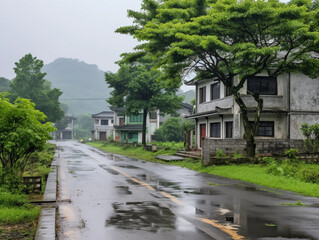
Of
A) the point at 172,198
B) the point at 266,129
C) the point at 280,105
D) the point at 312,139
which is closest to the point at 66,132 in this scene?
the point at 266,129

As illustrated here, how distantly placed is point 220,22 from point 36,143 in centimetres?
1188

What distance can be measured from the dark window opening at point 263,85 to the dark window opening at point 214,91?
11.3ft

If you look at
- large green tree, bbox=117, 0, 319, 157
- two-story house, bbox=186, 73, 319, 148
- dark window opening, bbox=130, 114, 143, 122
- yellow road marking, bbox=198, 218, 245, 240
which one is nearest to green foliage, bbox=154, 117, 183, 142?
dark window opening, bbox=130, 114, 143, 122

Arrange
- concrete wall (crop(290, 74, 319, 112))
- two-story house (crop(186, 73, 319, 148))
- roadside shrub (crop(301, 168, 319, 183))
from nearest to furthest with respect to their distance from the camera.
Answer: roadside shrub (crop(301, 168, 319, 183))
two-story house (crop(186, 73, 319, 148))
concrete wall (crop(290, 74, 319, 112))

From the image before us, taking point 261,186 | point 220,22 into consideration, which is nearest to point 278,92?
point 220,22

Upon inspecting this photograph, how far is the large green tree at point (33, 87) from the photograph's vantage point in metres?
50.6

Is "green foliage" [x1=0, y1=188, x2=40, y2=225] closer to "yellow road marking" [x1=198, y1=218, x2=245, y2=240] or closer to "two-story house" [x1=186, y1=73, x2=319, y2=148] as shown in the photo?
"yellow road marking" [x1=198, y1=218, x2=245, y2=240]

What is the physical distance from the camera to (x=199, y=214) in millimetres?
8273

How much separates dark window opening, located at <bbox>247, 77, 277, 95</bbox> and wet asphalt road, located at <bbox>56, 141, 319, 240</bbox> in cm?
1253

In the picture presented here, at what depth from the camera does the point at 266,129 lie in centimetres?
2473

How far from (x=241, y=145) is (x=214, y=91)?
307 inches

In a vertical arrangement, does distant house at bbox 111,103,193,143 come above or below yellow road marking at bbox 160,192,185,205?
above

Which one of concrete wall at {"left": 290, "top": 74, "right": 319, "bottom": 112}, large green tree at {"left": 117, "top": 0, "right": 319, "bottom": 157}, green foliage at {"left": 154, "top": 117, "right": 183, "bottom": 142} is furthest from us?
green foliage at {"left": 154, "top": 117, "right": 183, "bottom": 142}

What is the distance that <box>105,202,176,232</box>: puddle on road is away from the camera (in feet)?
23.0
